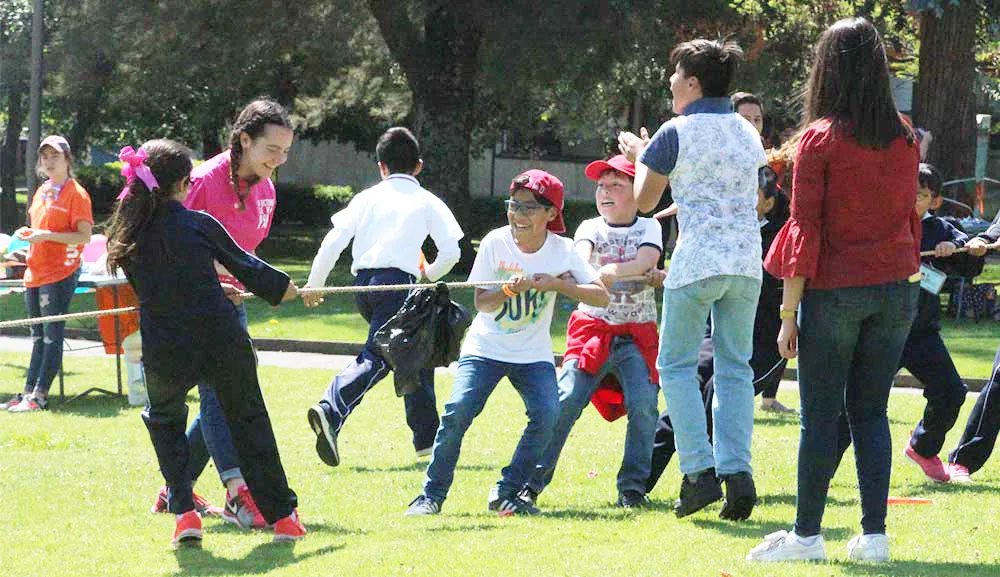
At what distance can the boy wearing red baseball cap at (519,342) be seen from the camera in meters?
6.61

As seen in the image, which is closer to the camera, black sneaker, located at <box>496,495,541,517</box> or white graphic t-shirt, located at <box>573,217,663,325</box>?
black sneaker, located at <box>496,495,541,517</box>

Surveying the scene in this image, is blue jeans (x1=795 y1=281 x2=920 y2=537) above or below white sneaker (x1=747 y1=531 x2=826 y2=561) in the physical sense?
above

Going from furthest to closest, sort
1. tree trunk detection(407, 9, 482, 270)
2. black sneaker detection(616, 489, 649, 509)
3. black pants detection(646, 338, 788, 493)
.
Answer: tree trunk detection(407, 9, 482, 270) → black pants detection(646, 338, 788, 493) → black sneaker detection(616, 489, 649, 509)

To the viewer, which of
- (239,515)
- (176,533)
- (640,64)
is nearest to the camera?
(176,533)

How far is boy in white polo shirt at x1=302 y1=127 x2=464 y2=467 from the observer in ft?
26.3

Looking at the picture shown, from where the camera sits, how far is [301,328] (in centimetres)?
1706

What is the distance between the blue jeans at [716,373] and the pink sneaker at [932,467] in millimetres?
1800

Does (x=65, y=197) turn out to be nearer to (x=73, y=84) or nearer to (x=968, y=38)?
(x=968, y=38)

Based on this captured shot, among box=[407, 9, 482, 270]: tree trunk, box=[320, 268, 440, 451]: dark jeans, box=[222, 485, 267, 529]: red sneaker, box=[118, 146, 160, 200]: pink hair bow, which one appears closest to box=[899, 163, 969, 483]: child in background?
box=[320, 268, 440, 451]: dark jeans

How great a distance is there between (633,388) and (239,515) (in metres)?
1.92

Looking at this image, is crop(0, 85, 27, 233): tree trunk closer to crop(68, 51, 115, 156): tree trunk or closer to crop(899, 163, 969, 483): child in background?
crop(68, 51, 115, 156): tree trunk

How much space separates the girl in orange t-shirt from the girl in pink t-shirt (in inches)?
180

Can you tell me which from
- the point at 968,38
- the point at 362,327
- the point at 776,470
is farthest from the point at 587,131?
the point at 776,470

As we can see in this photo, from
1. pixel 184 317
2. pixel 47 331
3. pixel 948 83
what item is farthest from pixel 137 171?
pixel 948 83
